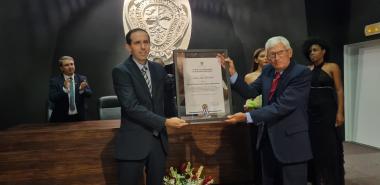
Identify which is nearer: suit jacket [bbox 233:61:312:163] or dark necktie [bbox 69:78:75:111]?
suit jacket [bbox 233:61:312:163]

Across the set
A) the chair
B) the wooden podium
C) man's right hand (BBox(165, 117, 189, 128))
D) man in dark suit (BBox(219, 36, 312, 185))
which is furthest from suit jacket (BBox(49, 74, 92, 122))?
man in dark suit (BBox(219, 36, 312, 185))

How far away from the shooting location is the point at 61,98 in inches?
143

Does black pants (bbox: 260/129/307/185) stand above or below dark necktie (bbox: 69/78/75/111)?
below

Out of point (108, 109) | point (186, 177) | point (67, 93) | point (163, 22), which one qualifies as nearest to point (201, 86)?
point (186, 177)

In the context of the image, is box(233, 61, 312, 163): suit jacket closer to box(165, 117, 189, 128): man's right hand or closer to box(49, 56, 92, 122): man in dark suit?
A: box(165, 117, 189, 128): man's right hand

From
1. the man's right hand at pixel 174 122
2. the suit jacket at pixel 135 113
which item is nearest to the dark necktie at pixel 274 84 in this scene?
the man's right hand at pixel 174 122

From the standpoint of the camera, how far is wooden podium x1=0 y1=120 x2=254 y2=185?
2.77 metres

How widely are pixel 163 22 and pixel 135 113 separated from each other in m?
3.09

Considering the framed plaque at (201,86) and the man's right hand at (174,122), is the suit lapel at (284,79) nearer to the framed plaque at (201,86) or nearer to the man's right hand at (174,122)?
the framed plaque at (201,86)

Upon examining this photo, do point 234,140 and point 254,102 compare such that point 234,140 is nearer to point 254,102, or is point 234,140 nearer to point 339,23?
point 254,102

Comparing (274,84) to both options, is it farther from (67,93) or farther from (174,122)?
(67,93)

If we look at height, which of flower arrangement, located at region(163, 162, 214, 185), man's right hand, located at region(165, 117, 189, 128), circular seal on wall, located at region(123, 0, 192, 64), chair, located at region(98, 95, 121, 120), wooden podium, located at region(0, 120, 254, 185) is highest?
circular seal on wall, located at region(123, 0, 192, 64)

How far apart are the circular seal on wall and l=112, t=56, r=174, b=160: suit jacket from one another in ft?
9.26

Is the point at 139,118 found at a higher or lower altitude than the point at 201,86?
lower
